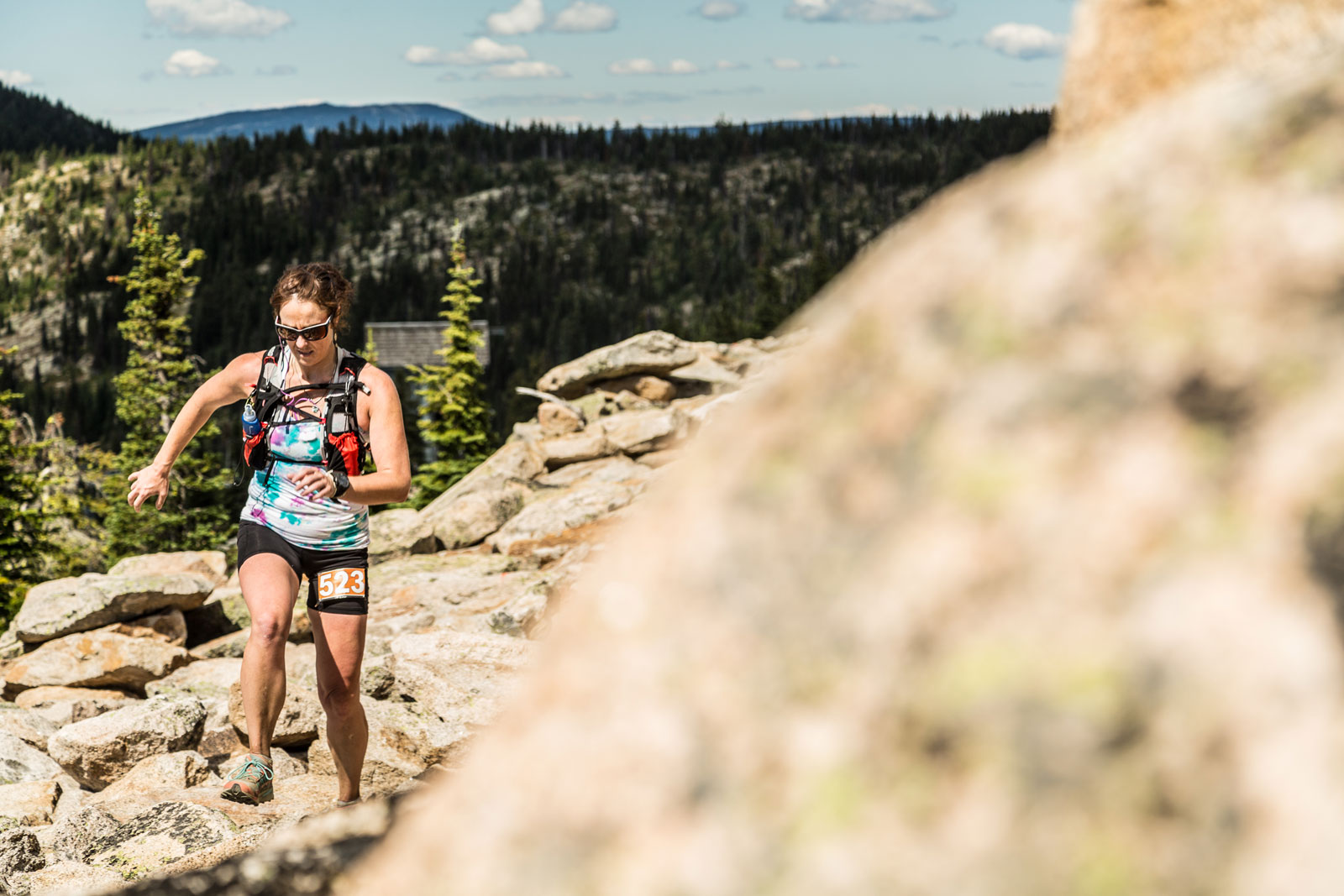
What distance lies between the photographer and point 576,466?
20.8m

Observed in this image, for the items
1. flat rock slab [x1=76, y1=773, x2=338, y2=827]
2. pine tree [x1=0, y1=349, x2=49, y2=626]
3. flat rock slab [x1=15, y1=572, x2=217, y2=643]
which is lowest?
pine tree [x1=0, y1=349, x2=49, y2=626]

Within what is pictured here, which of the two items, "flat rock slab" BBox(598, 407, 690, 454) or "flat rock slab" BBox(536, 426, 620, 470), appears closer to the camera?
"flat rock slab" BBox(598, 407, 690, 454)

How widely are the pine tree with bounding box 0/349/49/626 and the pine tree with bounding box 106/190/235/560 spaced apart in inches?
147

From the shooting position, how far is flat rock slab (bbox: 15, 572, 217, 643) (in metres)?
11.6

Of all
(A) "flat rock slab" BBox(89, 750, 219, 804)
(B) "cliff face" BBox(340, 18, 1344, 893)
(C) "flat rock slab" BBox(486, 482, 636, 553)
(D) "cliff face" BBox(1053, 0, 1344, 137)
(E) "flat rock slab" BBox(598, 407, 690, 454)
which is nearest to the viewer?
(B) "cliff face" BBox(340, 18, 1344, 893)

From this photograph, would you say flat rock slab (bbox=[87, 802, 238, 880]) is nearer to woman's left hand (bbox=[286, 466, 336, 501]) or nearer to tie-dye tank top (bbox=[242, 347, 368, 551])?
tie-dye tank top (bbox=[242, 347, 368, 551])

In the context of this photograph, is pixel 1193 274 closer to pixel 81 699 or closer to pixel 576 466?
pixel 81 699

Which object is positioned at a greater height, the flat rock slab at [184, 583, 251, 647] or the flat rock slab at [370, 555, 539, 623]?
the flat rock slab at [370, 555, 539, 623]

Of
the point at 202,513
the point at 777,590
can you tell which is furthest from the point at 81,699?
the point at 202,513

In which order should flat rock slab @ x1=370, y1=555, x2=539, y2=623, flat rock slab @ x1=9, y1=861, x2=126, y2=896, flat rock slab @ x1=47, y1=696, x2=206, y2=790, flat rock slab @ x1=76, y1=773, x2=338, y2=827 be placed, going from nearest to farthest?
flat rock slab @ x1=9, y1=861, x2=126, y2=896 → flat rock slab @ x1=76, y1=773, x2=338, y2=827 → flat rock slab @ x1=47, y1=696, x2=206, y2=790 → flat rock slab @ x1=370, y1=555, x2=539, y2=623

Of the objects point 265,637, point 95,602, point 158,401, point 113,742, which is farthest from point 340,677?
point 158,401

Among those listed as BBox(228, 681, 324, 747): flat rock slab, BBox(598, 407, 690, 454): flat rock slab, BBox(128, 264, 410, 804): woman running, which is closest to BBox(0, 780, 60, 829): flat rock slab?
BBox(228, 681, 324, 747): flat rock slab

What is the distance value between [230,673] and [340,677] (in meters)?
6.12

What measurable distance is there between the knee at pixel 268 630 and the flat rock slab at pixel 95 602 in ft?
27.3
